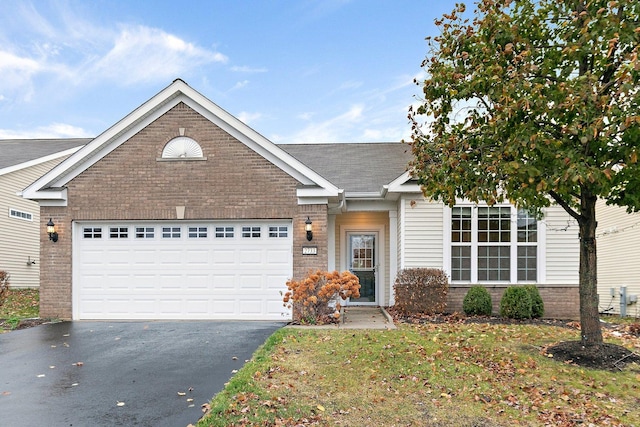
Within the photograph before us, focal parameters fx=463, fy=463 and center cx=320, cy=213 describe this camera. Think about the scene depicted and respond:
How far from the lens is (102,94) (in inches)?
Answer: 756

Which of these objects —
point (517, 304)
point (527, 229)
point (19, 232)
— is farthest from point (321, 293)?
point (19, 232)

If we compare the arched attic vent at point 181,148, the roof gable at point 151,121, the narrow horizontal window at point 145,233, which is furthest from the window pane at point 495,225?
the narrow horizontal window at point 145,233

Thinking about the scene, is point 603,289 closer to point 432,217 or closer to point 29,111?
point 432,217

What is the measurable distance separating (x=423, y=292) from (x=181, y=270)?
604 cm

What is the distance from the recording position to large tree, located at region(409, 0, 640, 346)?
5500 millimetres

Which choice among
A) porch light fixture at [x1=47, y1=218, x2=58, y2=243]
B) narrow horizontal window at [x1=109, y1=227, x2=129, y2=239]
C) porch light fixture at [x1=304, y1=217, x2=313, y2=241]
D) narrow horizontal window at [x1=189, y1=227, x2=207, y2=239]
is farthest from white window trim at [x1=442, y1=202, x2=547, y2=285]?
porch light fixture at [x1=47, y1=218, x2=58, y2=243]

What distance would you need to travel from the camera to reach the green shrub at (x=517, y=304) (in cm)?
1091

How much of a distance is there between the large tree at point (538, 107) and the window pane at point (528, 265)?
451 centimetres

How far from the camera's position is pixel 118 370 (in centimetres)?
665

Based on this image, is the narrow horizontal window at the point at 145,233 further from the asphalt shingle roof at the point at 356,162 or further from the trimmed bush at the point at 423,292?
the trimmed bush at the point at 423,292

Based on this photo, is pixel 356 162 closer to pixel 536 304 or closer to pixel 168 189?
pixel 168 189

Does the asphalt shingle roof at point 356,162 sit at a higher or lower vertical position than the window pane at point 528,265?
higher

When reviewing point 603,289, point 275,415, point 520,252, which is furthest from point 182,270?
point 603,289

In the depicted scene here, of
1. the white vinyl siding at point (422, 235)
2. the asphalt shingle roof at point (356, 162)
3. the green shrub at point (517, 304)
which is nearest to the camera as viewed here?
the green shrub at point (517, 304)
